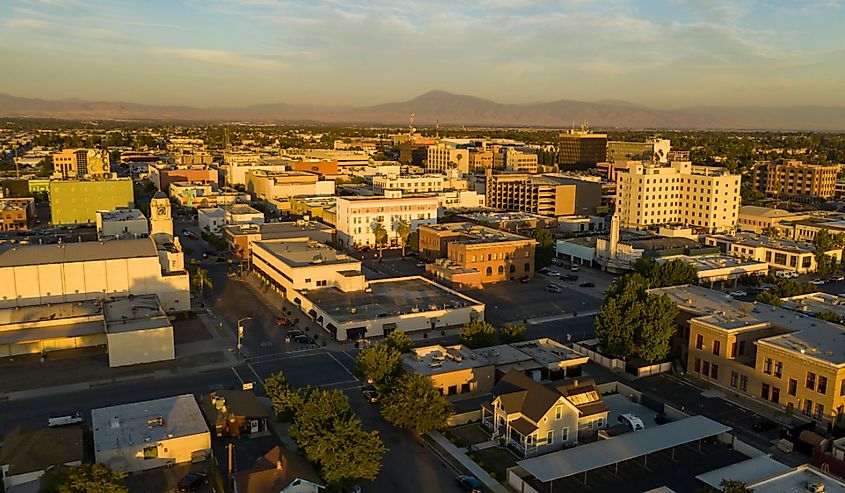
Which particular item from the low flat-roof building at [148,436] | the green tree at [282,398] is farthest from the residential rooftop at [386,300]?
the low flat-roof building at [148,436]

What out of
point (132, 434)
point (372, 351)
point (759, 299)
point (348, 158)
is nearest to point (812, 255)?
point (759, 299)

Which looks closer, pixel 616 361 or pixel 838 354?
pixel 838 354

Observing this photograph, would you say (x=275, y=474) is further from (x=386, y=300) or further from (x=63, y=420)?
(x=386, y=300)

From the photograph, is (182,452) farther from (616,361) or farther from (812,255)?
(812,255)

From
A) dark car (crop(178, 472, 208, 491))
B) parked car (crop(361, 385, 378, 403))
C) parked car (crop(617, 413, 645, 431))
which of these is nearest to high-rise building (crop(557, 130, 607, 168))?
parked car (crop(361, 385, 378, 403))

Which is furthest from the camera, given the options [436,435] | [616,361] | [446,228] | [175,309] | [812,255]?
[446,228]

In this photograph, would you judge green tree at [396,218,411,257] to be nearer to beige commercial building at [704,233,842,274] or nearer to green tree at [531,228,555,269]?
green tree at [531,228,555,269]

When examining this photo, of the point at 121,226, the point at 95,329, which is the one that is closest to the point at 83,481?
the point at 95,329
